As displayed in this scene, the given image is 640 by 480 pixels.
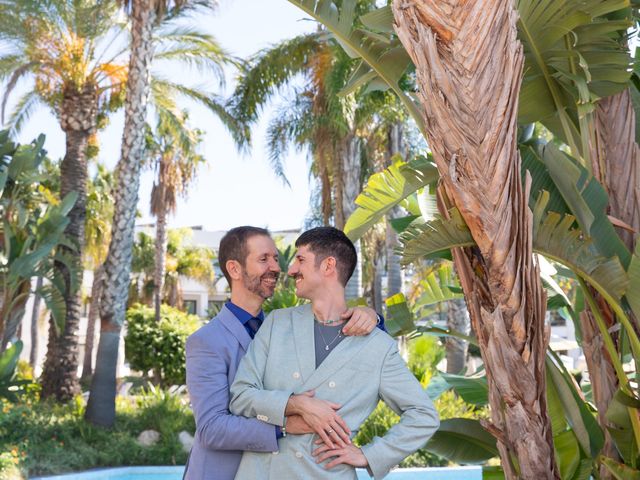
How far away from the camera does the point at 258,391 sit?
2.79m

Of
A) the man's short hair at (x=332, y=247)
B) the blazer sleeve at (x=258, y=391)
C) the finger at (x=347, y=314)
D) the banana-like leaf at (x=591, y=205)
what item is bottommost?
the blazer sleeve at (x=258, y=391)

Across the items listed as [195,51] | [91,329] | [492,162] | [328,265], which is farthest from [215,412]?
[91,329]

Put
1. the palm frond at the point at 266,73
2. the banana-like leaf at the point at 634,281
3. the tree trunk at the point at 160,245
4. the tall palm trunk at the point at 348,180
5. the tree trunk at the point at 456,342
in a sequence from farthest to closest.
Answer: the tree trunk at the point at 160,245
the tall palm trunk at the point at 348,180
the palm frond at the point at 266,73
the tree trunk at the point at 456,342
the banana-like leaf at the point at 634,281

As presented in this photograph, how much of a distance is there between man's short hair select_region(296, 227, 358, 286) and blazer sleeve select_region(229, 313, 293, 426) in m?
0.29

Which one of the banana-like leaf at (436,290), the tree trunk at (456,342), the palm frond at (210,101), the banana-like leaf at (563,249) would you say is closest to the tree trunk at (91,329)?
the palm frond at (210,101)

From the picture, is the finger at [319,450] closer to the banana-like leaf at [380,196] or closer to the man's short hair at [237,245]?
the man's short hair at [237,245]

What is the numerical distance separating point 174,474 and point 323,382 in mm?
9783

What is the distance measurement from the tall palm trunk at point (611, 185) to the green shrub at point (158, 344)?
22.1 metres

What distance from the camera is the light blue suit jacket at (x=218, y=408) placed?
110 inches

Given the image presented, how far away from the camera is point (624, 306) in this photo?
444 cm

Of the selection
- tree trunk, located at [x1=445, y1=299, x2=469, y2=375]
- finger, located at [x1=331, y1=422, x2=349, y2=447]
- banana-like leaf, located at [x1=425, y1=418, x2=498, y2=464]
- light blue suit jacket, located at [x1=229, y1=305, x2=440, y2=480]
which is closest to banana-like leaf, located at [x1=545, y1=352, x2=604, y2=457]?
banana-like leaf, located at [x1=425, y1=418, x2=498, y2=464]

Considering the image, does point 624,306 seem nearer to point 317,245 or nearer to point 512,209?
point 512,209

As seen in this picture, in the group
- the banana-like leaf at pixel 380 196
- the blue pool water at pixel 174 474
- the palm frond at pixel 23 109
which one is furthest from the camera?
the palm frond at pixel 23 109

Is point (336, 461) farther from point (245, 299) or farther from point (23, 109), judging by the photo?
point (23, 109)
